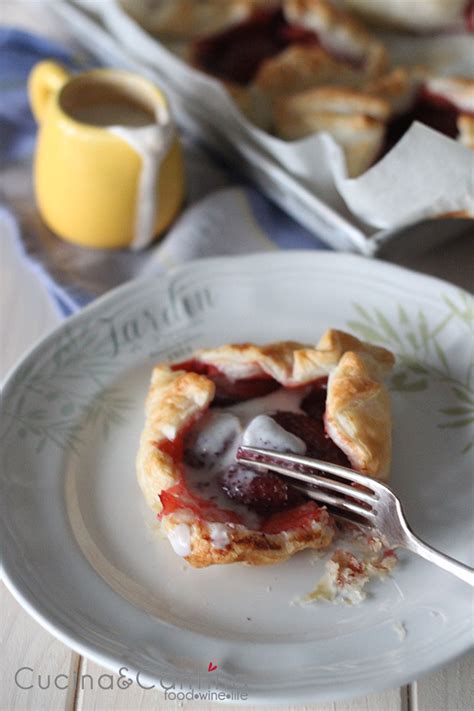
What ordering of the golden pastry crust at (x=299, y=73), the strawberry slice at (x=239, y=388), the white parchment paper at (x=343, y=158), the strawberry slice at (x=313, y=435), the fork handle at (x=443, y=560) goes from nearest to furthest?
the fork handle at (x=443, y=560)
the strawberry slice at (x=313, y=435)
the strawberry slice at (x=239, y=388)
the white parchment paper at (x=343, y=158)
the golden pastry crust at (x=299, y=73)

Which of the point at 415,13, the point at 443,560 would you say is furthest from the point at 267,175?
the point at 443,560

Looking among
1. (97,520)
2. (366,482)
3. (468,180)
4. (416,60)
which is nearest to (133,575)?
(97,520)

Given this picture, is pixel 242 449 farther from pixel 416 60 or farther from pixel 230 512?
pixel 416 60

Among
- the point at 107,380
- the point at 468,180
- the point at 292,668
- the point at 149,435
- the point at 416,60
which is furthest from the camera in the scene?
the point at 416,60

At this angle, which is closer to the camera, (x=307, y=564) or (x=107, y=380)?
(x=307, y=564)

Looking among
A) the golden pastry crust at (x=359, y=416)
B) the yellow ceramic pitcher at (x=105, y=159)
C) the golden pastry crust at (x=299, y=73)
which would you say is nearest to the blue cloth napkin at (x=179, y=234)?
the yellow ceramic pitcher at (x=105, y=159)

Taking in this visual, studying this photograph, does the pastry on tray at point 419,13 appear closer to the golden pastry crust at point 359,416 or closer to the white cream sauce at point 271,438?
the golden pastry crust at point 359,416

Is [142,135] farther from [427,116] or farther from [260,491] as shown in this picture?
[260,491]
